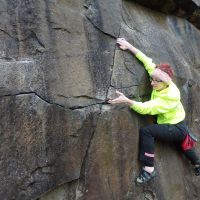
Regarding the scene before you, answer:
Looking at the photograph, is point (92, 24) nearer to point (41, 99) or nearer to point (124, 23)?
point (124, 23)

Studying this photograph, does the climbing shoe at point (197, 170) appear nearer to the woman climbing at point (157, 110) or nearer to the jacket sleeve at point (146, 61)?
the woman climbing at point (157, 110)

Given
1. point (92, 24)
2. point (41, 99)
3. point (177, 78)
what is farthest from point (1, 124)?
point (177, 78)

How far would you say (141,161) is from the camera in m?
6.14

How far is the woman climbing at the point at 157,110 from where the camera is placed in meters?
6.04

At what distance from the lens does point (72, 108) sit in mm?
5574

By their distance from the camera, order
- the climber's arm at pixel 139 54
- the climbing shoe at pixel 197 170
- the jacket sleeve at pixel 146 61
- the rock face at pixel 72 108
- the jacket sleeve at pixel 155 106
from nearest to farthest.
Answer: the rock face at pixel 72 108, the jacket sleeve at pixel 155 106, the climber's arm at pixel 139 54, the jacket sleeve at pixel 146 61, the climbing shoe at pixel 197 170

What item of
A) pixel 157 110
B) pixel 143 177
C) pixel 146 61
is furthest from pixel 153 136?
pixel 146 61

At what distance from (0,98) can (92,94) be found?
1403mm

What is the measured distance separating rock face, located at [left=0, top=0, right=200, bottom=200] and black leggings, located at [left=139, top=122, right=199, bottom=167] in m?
0.12

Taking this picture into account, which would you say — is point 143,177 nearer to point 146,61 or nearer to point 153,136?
point 153,136

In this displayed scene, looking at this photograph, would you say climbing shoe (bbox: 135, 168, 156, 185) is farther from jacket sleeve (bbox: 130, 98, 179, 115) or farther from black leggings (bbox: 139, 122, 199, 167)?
jacket sleeve (bbox: 130, 98, 179, 115)

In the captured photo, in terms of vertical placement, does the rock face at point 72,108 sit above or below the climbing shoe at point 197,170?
above

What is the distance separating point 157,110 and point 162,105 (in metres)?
0.11

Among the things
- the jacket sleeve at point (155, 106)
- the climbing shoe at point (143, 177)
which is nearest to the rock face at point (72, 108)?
the climbing shoe at point (143, 177)
